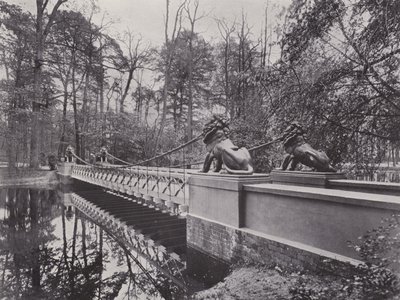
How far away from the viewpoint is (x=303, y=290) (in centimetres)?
407

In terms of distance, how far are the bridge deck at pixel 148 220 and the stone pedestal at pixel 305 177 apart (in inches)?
116

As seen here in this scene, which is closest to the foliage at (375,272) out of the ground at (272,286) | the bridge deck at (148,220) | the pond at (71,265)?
the ground at (272,286)

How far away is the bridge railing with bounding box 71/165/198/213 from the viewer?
8.94 metres

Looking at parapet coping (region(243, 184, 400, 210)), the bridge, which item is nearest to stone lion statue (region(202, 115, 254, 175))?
the bridge

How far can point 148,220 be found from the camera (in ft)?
37.4

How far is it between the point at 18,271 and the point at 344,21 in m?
9.81

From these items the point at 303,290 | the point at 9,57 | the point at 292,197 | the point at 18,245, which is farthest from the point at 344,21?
the point at 9,57

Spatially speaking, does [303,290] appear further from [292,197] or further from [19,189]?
[19,189]

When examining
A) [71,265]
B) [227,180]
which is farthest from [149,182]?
[227,180]

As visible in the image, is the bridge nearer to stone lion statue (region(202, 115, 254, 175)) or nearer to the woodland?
stone lion statue (region(202, 115, 254, 175))

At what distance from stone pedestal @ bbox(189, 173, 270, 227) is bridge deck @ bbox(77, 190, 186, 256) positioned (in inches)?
55.7

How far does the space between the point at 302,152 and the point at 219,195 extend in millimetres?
2034

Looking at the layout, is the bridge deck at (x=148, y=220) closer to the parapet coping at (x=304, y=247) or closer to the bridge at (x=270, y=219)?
the bridge at (x=270, y=219)

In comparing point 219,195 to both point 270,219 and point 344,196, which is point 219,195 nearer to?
point 270,219
